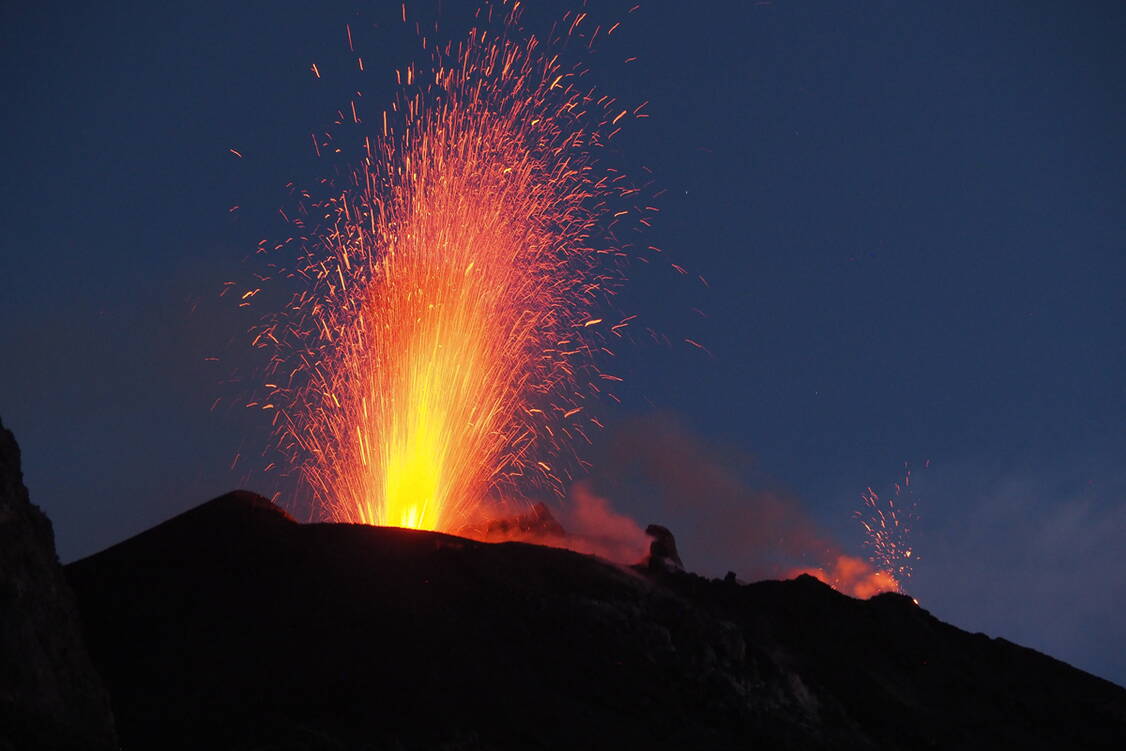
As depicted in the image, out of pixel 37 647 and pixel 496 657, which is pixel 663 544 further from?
pixel 37 647

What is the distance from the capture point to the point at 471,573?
30062mm

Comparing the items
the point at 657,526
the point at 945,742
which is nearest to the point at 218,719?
the point at 945,742

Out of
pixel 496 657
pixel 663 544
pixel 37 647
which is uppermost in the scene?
pixel 663 544

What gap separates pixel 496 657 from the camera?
1029 inches

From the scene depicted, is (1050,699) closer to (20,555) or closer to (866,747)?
(866,747)

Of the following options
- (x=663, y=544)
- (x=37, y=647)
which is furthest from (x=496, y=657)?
(x=663, y=544)

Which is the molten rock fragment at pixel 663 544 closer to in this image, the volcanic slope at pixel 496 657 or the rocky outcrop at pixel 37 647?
the volcanic slope at pixel 496 657

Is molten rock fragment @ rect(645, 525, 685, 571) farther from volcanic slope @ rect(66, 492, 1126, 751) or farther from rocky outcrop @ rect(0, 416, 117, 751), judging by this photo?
rocky outcrop @ rect(0, 416, 117, 751)

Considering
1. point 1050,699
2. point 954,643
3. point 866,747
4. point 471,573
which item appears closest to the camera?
point 866,747

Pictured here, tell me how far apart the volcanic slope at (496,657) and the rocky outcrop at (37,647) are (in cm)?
160

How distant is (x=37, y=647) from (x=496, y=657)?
1102 cm

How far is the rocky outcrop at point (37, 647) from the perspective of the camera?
1867 centimetres

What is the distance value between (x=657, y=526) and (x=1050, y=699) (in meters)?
20.3

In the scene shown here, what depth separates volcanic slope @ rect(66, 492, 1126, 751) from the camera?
2295cm
